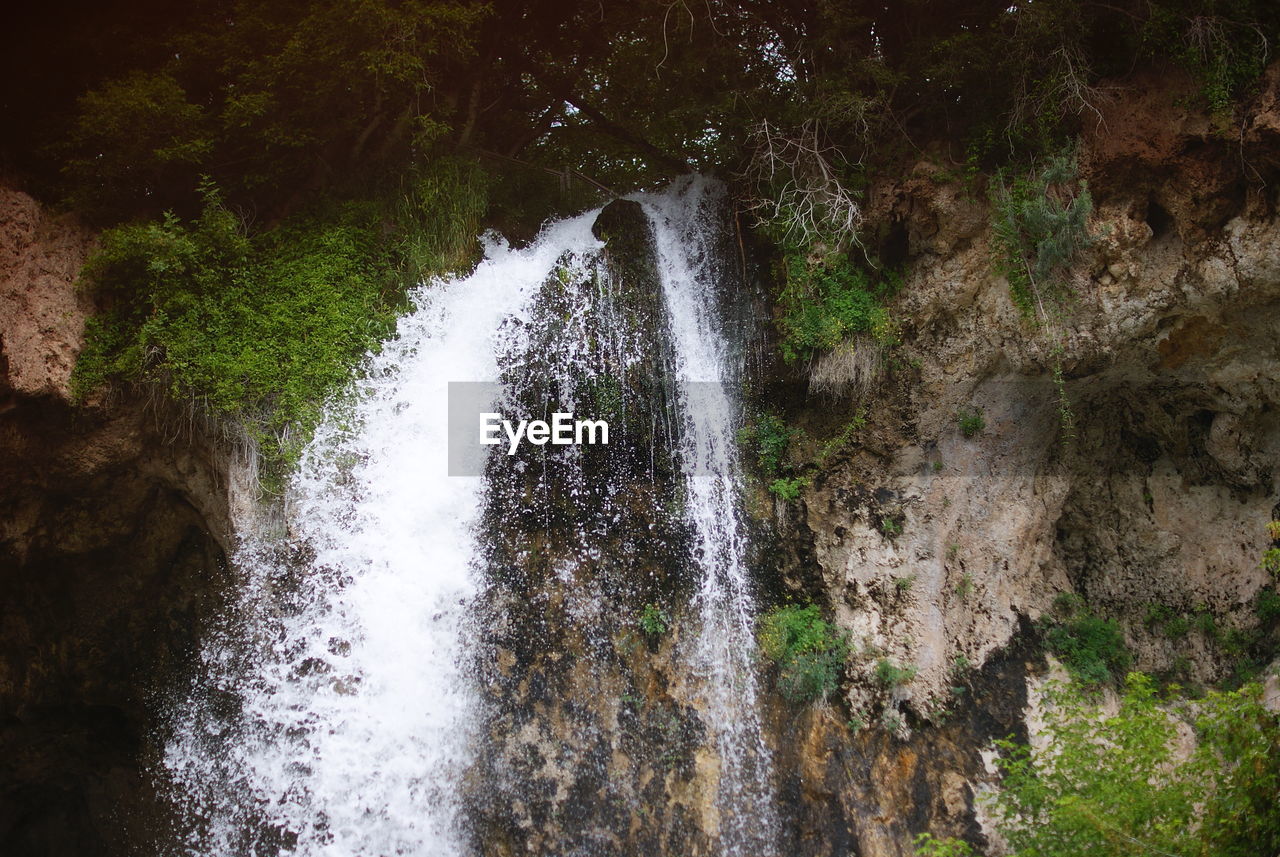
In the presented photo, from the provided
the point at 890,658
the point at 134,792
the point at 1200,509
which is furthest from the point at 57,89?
the point at 1200,509

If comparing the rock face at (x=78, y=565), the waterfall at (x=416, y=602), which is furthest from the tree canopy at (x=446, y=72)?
the waterfall at (x=416, y=602)

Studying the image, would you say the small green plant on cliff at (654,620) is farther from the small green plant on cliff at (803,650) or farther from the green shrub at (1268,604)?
the green shrub at (1268,604)

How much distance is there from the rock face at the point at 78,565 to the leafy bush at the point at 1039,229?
7202 mm

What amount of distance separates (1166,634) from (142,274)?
9849mm

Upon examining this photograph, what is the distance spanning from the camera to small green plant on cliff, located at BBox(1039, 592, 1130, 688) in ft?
21.7

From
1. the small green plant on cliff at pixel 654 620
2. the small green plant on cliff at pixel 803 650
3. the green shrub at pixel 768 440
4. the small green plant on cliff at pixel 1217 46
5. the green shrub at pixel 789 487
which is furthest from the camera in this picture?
the green shrub at pixel 768 440

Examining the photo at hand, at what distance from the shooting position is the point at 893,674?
6.43m

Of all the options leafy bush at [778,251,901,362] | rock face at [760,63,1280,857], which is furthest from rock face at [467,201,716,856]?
leafy bush at [778,251,901,362]

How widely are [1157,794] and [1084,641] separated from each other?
2.72 m

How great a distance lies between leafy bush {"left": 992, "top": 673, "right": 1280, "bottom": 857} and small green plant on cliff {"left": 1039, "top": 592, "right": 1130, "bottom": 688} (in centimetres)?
189

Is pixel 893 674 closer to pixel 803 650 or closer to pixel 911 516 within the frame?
pixel 803 650

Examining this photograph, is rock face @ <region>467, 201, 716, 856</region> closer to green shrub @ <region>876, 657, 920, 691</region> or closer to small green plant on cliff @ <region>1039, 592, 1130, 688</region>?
green shrub @ <region>876, 657, 920, 691</region>

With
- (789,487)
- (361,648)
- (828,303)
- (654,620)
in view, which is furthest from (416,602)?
(828,303)

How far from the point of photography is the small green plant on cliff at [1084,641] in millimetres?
6617
